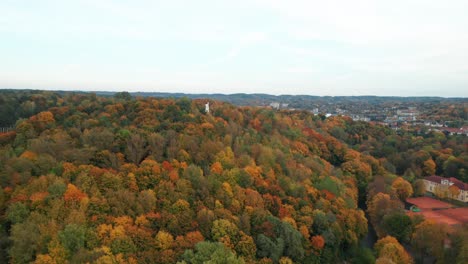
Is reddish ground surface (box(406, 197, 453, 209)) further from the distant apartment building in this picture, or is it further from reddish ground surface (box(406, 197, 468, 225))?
the distant apartment building

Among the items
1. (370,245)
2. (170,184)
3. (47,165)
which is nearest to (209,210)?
(170,184)

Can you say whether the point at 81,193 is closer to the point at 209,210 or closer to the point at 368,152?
the point at 209,210

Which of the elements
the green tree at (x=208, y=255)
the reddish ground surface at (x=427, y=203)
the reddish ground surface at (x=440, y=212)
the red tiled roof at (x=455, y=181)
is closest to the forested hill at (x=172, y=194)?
the green tree at (x=208, y=255)

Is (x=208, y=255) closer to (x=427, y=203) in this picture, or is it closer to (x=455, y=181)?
(x=427, y=203)

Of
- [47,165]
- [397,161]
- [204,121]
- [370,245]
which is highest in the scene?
[204,121]

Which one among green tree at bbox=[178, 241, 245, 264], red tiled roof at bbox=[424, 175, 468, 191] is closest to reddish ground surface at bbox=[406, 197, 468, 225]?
red tiled roof at bbox=[424, 175, 468, 191]

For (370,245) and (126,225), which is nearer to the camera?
(126,225)

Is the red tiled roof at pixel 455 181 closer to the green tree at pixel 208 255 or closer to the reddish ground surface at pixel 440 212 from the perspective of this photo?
the reddish ground surface at pixel 440 212
